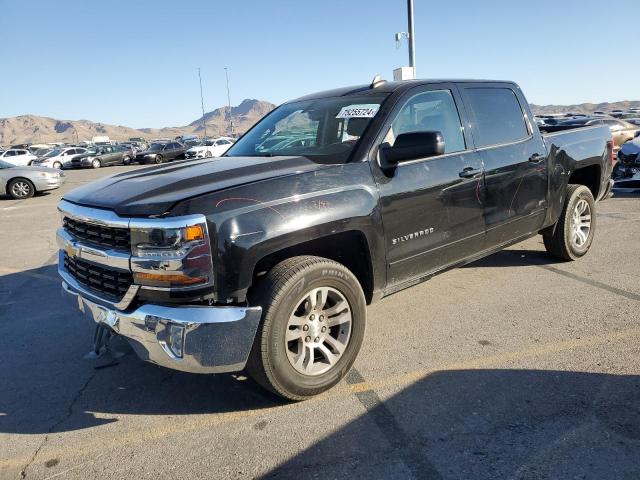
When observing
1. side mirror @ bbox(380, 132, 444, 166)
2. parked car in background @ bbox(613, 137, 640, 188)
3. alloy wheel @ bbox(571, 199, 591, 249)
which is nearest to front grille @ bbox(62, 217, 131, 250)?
side mirror @ bbox(380, 132, 444, 166)

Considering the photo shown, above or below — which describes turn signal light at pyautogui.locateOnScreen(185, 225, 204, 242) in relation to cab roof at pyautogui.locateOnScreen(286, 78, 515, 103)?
below

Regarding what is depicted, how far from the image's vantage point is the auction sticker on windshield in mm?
3600

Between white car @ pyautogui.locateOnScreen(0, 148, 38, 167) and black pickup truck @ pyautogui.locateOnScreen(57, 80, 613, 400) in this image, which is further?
white car @ pyautogui.locateOnScreen(0, 148, 38, 167)

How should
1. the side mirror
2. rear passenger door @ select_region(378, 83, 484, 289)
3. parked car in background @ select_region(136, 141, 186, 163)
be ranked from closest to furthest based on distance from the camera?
the side mirror < rear passenger door @ select_region(378, 83, 484, 289) < parked car in background @ select_region(136, 141, 186, 163)

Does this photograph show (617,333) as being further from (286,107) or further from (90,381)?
(90,381)

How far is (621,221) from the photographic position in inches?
302

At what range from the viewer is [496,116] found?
447 centimetres

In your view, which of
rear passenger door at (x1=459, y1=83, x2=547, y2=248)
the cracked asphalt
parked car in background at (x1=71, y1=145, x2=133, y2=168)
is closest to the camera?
the cracked asphalt

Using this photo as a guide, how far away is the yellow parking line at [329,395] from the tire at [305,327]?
18 centimetres

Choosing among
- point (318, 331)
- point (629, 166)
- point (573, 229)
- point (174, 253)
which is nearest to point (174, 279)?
point (174, 253)

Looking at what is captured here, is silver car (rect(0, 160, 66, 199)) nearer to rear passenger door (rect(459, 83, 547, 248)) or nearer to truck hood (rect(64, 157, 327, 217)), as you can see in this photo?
truck hood (rect(64, 157, 327, 217))

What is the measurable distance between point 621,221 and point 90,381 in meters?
7.71

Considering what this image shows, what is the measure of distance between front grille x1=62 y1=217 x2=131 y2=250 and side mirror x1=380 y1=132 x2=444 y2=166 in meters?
1.75

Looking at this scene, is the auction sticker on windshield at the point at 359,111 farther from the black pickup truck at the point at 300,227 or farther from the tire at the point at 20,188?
the tire at the point at 20,188
